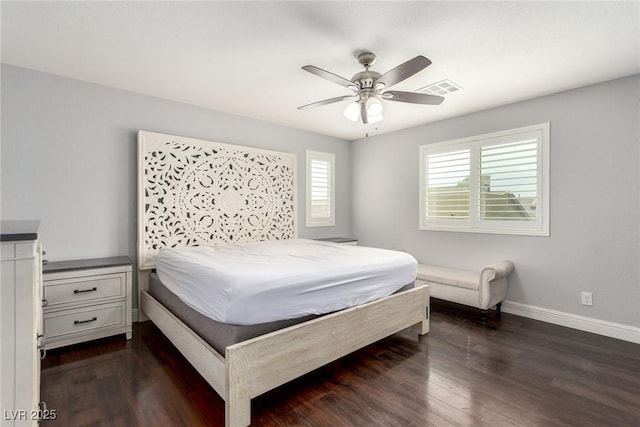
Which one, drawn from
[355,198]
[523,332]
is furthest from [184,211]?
[523,332]

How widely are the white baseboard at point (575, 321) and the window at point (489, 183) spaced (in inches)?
34.1

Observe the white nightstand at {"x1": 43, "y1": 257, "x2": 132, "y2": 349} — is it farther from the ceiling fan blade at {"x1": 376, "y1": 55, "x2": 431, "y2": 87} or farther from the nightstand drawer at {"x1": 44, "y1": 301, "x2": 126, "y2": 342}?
the ceiling fan blade at {"x1": 376, "y1": 55, "x2": 431, "y2": 87}

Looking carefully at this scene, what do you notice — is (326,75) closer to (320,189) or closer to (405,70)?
(405,70)

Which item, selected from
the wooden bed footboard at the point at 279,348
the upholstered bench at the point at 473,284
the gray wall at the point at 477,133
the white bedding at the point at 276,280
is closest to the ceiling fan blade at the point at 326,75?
the white bedding at the point at 276,280

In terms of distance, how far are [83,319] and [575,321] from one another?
4.77 m

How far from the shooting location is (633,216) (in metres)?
2.74

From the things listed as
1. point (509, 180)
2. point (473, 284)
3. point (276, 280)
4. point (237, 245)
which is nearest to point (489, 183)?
point (509, 180)

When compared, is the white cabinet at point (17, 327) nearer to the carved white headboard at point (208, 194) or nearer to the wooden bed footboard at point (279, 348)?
the wooden bed footboard at point (279, 348)

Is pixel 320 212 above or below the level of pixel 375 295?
above

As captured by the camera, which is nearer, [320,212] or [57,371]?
[57,371]

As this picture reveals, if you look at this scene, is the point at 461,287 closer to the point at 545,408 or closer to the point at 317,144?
the point at 545,408

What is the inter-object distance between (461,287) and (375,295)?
150 cm

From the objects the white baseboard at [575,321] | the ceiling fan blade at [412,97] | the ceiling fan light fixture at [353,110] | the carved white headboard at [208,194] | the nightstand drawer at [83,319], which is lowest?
the white baseboard at [575,321]

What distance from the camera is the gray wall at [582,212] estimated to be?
276cm
